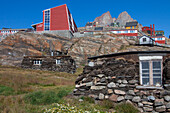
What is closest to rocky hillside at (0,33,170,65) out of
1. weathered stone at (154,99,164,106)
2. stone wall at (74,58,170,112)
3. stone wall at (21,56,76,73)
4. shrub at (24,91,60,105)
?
stone wall at (21,56,76,73)

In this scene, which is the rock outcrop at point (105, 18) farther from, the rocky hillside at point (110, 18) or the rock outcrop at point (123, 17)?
the rock outcrop at point (123, 17)

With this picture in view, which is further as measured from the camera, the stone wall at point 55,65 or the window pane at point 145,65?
the stone wall at point 55,65

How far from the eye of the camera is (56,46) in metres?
45.8

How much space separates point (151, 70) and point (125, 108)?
94.1 inches

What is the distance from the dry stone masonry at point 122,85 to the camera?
765cm

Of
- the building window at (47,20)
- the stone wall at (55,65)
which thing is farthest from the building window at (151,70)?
the building window at (47,20)

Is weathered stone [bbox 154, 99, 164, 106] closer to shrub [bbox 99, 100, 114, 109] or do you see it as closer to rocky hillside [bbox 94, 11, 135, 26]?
shrub [bbox 99, 100, 114, 109]

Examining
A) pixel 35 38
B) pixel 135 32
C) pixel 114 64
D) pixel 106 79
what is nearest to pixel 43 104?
pixel 106 79

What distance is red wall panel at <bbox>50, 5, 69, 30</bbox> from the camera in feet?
175

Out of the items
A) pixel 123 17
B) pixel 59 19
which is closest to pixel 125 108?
pixel 59 19

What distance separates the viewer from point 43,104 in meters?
8.33

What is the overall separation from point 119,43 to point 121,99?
152 feet

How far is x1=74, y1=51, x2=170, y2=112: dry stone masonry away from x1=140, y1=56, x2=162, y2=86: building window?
0.21 meters

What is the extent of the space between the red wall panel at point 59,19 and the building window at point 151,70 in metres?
46.7
